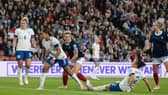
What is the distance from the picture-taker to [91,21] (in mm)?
37812

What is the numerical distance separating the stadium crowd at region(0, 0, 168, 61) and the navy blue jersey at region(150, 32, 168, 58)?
1122 centimetres

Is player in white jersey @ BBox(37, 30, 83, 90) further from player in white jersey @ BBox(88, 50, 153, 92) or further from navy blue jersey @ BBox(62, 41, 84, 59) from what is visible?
player in white jersey @ BBox(88, 50, 153, 92)

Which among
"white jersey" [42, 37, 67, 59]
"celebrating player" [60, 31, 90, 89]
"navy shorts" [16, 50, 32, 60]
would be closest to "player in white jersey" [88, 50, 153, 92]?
"celebrating player" [60, 31, 90, 89]

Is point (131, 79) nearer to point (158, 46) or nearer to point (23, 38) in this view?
point (158, 46)

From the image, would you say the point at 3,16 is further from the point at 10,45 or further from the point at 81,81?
the point at 81,81

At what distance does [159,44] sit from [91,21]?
15760mm

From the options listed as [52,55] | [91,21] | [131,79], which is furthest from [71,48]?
[91,21]

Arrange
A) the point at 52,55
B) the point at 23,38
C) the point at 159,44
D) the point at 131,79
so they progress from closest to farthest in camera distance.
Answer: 1. the point at 131,79
2. the point at 52,55
3. the point at 159,44
4. the point at 23,38

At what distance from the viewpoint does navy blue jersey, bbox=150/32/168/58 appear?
22078 millimetres

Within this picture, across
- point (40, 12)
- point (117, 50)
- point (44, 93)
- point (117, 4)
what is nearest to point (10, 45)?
point (40, 12)

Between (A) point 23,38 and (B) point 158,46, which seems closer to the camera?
(B) point 158,46

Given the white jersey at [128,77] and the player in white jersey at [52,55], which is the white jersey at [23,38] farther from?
the white jersey at [128,77]

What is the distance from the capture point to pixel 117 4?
41.0m

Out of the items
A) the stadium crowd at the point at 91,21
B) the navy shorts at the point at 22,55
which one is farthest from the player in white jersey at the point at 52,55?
the stadium crowd at the point at 91,21
